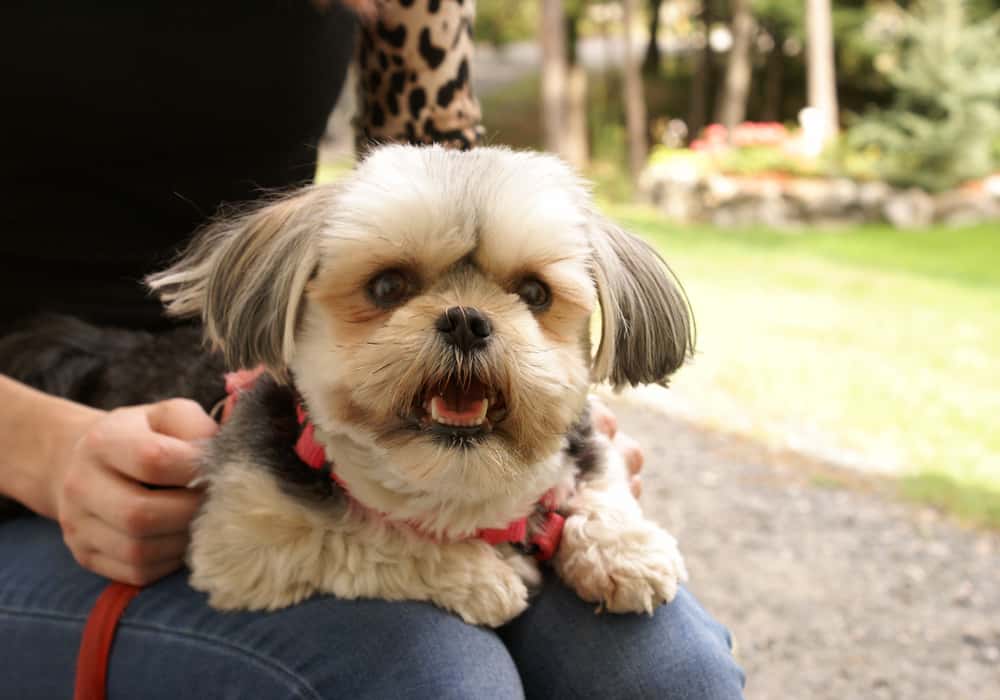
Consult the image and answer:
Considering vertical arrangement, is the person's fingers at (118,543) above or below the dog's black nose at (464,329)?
below

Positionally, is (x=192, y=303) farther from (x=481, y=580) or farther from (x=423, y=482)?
(x=481, y=580)

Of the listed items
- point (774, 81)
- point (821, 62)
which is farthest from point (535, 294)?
point (774, 81)

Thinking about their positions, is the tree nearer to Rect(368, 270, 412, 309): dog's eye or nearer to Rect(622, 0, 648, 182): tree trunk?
Rect(622, 0, 648, 182): tree trunk

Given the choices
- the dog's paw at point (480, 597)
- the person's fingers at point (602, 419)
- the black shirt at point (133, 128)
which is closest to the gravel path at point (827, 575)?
the person's fingers at point (602, 419)

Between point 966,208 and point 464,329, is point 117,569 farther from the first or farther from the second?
point 966,208

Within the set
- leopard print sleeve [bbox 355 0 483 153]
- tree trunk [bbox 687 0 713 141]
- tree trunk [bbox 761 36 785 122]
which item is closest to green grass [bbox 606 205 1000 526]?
leopard print sleeve [bbox 355 0 483 153]

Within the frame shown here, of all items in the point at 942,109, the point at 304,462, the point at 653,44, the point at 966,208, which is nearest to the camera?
the point at 304,462

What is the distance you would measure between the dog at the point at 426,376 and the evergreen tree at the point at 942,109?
13371mm

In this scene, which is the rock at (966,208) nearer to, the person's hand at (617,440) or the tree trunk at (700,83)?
the tree trunk at (700,83)

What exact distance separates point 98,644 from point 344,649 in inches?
16.6

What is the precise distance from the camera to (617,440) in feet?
7.02

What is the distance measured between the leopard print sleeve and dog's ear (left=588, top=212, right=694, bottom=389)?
2.16ft

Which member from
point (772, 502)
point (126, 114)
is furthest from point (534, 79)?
point (126, 114)

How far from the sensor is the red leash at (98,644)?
5.28 feet
